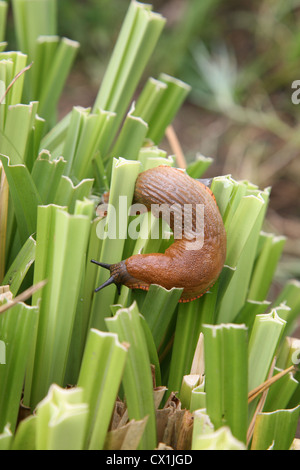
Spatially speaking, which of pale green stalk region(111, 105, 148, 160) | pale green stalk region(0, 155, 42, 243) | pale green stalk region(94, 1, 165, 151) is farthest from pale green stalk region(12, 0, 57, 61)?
pale green stalk region(0, 155, 42, 243)

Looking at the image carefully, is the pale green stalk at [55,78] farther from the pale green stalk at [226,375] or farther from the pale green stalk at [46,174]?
the pale green stalk at [226,375]

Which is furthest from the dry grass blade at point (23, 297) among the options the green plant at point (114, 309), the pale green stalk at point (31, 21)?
the pale green stalk at point (31, 21)

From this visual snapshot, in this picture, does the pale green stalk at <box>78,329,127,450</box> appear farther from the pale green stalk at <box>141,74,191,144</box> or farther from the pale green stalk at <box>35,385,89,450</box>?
the pale green stalk at <box>141,74,191,144</box>

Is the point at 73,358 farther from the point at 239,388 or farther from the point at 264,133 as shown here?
the point at 264,133

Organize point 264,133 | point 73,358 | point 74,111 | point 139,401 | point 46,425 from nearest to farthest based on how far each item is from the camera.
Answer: point 46,425 → point 139,401 → point 73,358 → point 74,111 → point 264,133

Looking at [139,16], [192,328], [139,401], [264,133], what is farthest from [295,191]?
[139,401]

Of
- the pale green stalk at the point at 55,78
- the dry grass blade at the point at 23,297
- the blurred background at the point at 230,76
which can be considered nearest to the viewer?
the dry grass blade at the point at 23,297

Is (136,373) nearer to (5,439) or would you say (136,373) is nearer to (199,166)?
(5,439)
